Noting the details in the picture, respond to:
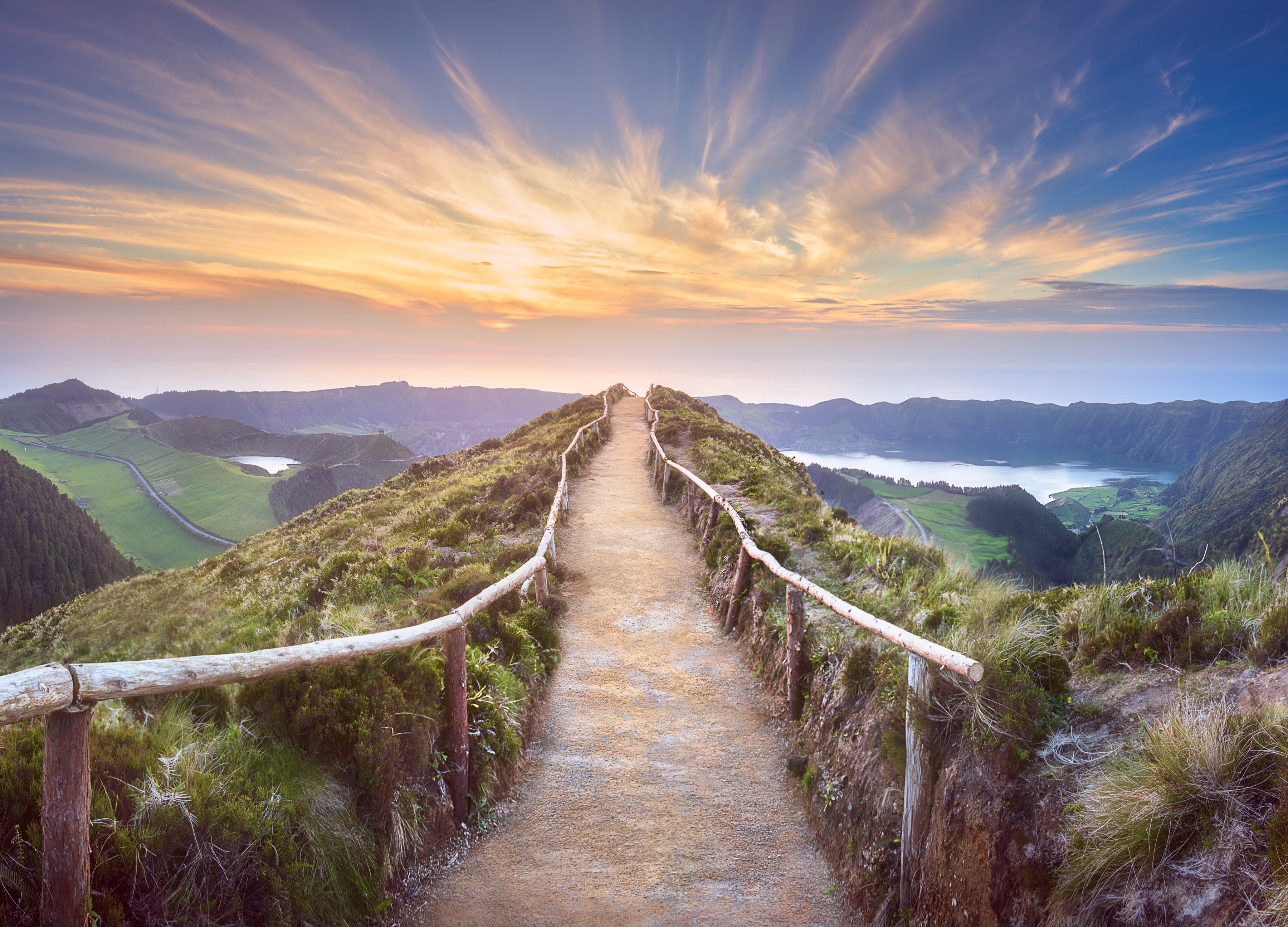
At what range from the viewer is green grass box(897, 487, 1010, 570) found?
282ft

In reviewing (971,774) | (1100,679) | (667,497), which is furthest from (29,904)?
(667,497)

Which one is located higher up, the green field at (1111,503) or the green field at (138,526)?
the green field at (1111,503)

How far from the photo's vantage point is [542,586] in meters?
10.5

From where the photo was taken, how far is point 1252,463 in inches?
5910

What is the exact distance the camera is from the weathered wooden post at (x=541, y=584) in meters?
10.4

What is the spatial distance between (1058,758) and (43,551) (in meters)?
139

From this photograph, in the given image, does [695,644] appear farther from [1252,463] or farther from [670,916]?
[1252,463]

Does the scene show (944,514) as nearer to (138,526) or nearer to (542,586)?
(542,586)

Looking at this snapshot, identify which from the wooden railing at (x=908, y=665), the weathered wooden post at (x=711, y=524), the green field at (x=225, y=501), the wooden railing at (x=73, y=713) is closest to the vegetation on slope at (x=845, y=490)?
the weathered wooden post at (x=711, y=524)

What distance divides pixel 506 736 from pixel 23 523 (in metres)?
143

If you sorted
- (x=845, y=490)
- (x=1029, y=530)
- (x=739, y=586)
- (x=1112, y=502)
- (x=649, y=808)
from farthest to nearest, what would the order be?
(x=1112, y=502), (x=845, y=490), (x=1029, y=530), (x=739, y=586), (x=649, y=808)

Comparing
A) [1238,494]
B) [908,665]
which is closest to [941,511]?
[1238,494]

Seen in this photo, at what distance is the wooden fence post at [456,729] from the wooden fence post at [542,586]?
15.5 feet

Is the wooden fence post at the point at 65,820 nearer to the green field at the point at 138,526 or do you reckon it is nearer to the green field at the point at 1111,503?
the green field at the point at 1111,503
